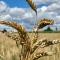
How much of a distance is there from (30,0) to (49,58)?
6.98m

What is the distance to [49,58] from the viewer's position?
959 cm

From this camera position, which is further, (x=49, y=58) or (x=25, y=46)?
(x=49, y=58)

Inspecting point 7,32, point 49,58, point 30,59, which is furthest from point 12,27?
point 49,58

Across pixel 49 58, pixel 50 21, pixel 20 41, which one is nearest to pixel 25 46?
pixel 20 41

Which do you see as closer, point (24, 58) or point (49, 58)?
point (24, 58)

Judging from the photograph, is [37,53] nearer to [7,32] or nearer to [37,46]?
[37,46]

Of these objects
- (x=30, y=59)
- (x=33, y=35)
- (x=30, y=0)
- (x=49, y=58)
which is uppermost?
(x=30, y=0)

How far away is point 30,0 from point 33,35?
1.15 feet

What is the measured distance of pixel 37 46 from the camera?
2.84 metres

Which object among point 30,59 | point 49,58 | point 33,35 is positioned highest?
point 33,35

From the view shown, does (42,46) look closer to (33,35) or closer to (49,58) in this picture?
(33,35)

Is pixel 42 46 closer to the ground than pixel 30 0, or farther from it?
closer to the ground

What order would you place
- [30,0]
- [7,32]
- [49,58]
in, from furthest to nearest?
[49,58] < [7,32] < [30,0]

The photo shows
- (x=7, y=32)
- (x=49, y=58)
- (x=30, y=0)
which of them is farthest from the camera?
(x=49, y=58)
